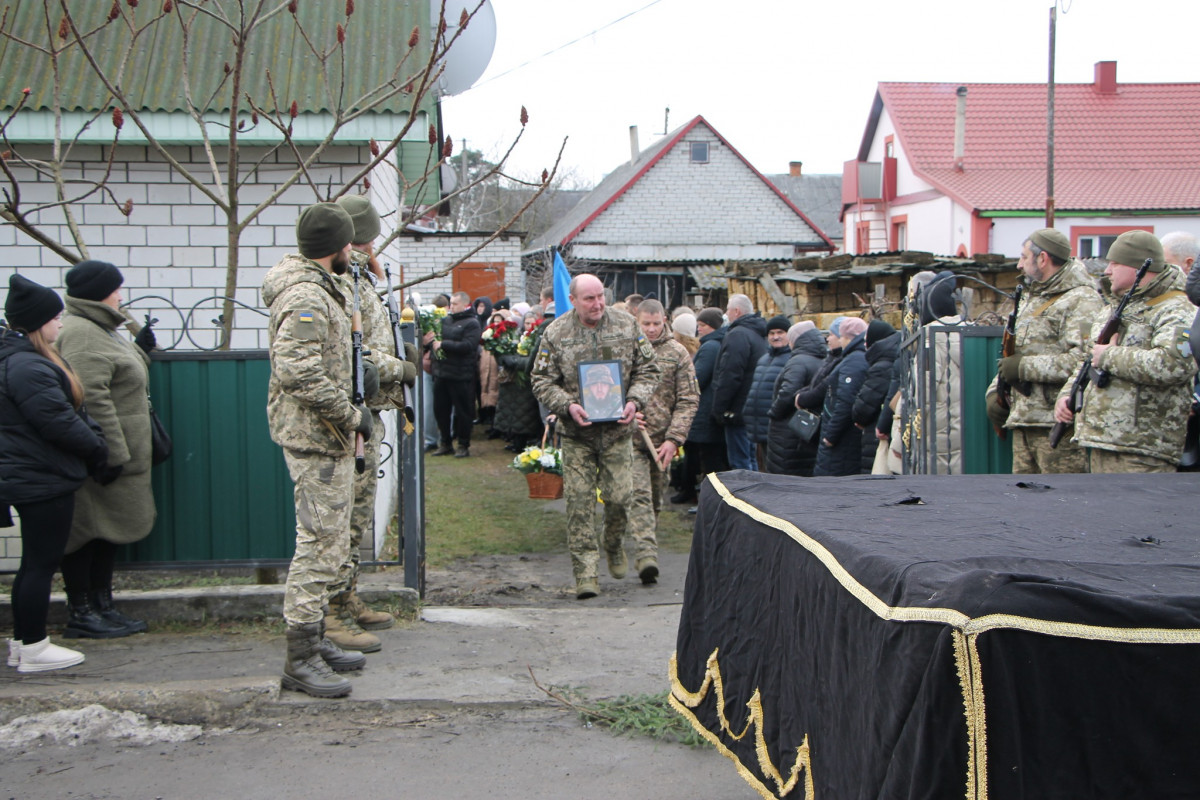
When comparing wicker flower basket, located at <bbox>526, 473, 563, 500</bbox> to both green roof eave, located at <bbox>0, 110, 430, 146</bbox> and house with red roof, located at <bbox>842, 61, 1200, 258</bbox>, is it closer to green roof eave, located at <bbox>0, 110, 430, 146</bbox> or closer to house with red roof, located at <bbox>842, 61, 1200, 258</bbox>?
green roof eave, located at <bbox>0, 110, 430, 146</bbox>

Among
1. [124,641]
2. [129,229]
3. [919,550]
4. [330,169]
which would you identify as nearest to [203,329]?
[129,229]

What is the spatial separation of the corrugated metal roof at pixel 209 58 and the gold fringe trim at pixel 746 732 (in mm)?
4902

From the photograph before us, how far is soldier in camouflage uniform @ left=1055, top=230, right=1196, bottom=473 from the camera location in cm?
472

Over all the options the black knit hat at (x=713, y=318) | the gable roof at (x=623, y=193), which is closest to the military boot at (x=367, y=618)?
the black knit hat at (x=713, y=318)

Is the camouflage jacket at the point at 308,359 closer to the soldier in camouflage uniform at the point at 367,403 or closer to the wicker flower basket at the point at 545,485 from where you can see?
the soldier in camouflage uniform at the point at 367,403

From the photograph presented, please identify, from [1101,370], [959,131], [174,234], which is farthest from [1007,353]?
[959,131]

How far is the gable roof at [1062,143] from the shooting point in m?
26.9

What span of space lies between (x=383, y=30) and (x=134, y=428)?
13.5 ft

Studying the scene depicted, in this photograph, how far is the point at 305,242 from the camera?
4375 millimetres

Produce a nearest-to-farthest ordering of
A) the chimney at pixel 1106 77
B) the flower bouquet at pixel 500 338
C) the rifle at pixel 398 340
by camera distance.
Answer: the rifle at pixel 398 340 < the flower bouquet at pixel 500 338 < the chimney at pixel 1106 77

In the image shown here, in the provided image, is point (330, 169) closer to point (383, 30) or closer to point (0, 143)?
point (383, 30)

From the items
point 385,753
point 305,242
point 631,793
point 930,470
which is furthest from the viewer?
point 930,470

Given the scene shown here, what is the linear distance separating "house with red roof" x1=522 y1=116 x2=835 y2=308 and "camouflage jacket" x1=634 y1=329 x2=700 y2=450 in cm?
2946

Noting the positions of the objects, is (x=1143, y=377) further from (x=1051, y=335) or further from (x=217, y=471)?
(x=217, y=471)
